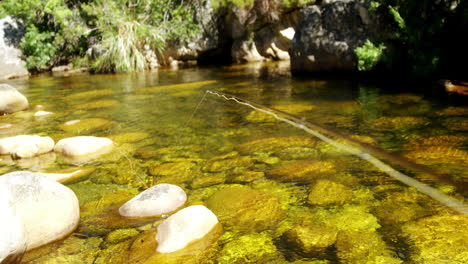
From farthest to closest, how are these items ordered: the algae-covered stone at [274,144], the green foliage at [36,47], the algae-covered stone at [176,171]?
the green foliage at [36,47] < the algae-covered stone at [274,144] < the algae-covered stone at [176,171]

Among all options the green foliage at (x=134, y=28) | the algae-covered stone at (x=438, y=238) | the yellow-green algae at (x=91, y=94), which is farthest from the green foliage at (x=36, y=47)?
the algae-covered stone at (x=438, y=238)

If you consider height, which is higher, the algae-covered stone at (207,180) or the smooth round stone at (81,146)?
the smooth round stone at (81,146)

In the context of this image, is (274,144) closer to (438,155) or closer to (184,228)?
(438,155)

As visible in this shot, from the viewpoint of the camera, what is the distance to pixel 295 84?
7098 mm

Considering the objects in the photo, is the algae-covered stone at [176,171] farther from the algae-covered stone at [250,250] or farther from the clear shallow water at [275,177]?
the algae-covered stone at [250,250]

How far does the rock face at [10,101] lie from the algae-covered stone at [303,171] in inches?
209

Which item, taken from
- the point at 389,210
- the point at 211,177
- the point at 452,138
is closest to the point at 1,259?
the point at 211,177

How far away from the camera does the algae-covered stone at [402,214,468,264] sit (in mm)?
1707

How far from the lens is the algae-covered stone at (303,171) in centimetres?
275

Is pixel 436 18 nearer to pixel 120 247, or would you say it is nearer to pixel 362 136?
pixel 362 136

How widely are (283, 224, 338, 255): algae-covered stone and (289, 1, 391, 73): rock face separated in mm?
5477

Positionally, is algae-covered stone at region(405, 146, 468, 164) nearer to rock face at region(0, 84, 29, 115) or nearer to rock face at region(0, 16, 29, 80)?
rock face at region(0, 84, 29, 115)

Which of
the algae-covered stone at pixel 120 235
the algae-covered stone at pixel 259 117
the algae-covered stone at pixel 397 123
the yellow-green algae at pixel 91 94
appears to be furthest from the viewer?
the yellow-green algae at pixel 91 94

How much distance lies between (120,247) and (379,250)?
1299 mm
